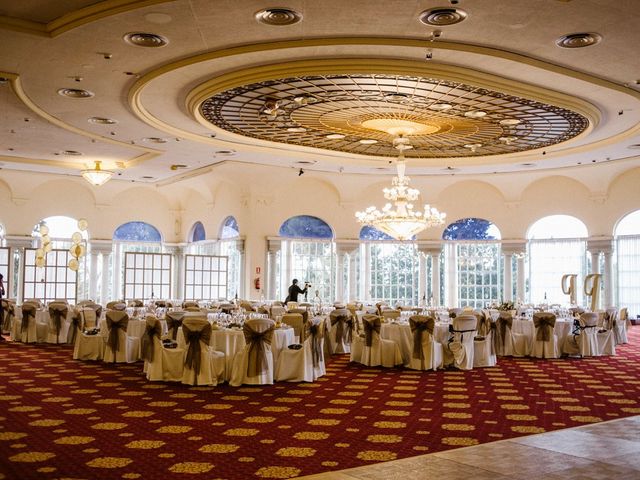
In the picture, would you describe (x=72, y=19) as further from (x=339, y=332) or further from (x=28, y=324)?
(x=28, y=324)

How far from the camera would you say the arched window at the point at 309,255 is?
2058 cm

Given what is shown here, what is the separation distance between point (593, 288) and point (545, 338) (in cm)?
656

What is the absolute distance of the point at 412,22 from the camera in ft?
26.0

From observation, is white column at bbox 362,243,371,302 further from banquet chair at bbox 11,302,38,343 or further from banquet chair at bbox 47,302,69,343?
banquet chair at bbox 11,302,38,343

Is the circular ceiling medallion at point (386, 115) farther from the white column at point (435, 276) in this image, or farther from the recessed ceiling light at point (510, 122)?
the white column at point (435, 276)

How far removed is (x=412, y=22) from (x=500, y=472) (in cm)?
498

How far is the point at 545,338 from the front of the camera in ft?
41.7

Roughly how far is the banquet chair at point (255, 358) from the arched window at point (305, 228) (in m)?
11.0

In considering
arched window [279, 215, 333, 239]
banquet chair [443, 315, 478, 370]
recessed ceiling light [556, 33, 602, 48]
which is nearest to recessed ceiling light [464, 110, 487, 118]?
recessed ceiling light [556, 33, 602, 48]

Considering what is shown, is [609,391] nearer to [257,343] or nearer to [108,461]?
[257,343]

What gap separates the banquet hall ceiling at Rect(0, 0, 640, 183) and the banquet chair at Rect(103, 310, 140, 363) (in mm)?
3431

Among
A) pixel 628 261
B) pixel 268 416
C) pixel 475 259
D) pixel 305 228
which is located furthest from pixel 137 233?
pixel 268 416

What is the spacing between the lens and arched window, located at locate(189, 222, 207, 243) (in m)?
21.9

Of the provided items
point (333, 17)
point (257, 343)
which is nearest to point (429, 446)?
point (257, 343)
